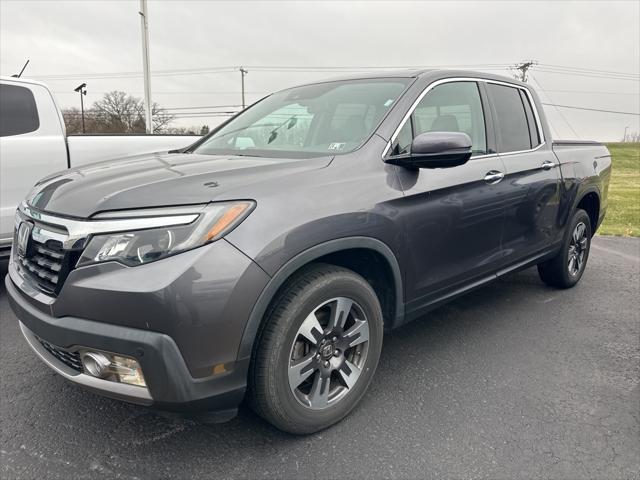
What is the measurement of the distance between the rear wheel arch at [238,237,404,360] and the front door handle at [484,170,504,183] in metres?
1.04

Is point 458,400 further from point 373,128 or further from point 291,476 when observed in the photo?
point 373,128

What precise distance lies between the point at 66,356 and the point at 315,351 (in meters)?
1.08

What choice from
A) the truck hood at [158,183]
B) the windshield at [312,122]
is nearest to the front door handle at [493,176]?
the windshield at [312,122]

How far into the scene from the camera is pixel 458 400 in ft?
8.92

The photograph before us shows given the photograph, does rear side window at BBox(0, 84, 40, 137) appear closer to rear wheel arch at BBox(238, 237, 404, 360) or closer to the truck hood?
the truck hood

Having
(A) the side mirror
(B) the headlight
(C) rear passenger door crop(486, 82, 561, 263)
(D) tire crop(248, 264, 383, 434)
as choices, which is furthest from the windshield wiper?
(C) rear passenger door crop(486, 82, 561, 263)

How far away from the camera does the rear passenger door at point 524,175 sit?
3447 mm

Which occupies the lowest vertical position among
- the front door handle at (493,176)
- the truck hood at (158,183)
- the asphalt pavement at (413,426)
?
the asphalt pavement at (413,426)

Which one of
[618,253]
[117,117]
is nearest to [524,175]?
[618,253]

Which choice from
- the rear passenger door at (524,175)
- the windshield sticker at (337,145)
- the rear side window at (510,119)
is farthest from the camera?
the rear side window at (510,119)

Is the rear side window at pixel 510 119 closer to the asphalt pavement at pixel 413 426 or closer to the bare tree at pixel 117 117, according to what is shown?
the asphalt pavement at pixel 413 426

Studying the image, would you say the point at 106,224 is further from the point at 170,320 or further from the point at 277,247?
the point at 277,247

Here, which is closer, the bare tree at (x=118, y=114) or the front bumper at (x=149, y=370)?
the front bumper at (x=149, y=370)

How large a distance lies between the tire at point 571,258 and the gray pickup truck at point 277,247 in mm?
1144
